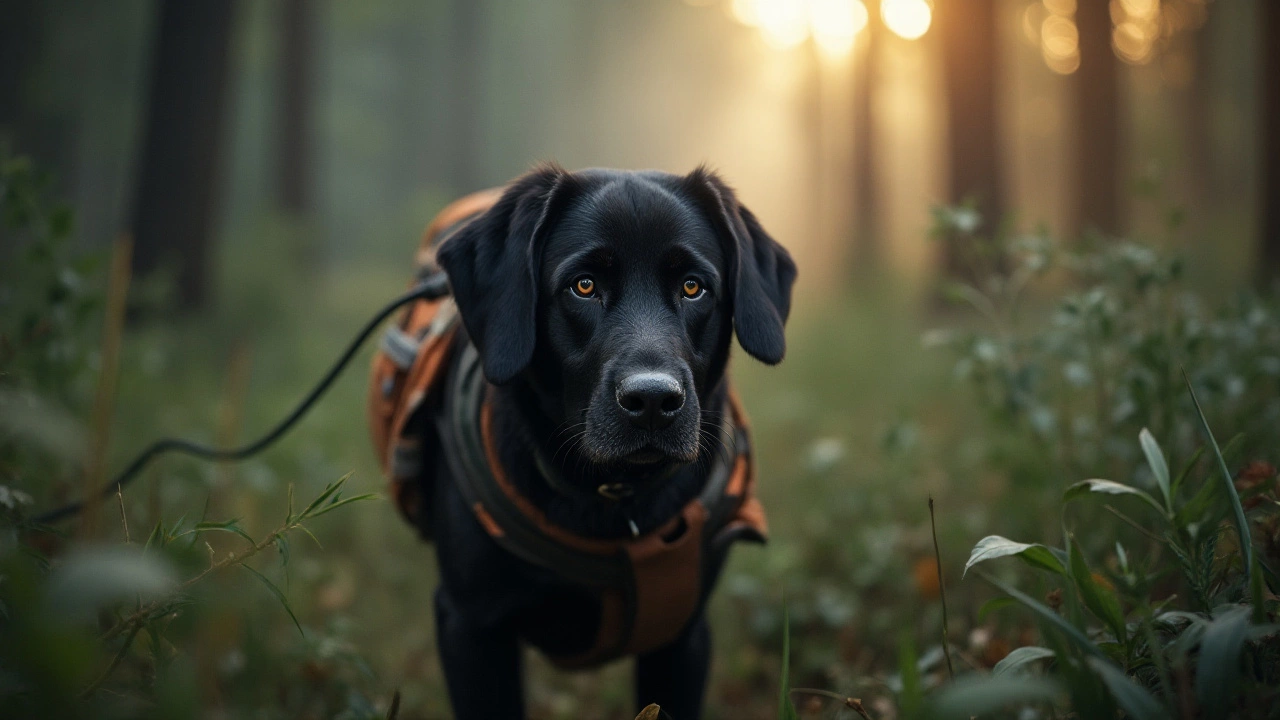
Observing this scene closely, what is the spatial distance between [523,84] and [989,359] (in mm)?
28412

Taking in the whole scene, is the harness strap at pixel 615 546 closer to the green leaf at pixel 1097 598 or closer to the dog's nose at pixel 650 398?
the dog's nose at pixel 650 398

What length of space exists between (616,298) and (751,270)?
0.40 metres

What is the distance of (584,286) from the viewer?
2.06m

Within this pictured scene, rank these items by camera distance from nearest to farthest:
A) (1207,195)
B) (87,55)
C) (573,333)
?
(573,333) → (87,55) → (1207,195)

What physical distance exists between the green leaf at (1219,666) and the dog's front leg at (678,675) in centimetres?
124

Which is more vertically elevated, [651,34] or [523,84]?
[651,34]

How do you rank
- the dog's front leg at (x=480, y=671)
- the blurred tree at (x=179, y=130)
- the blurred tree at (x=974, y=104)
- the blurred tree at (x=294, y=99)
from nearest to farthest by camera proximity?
the dog's front leg at (x=480, y=671), the blurred tree at (x=179, y=130), the blurred tree at (x=974, y=104), the blurred tree at (x=294, y=99)

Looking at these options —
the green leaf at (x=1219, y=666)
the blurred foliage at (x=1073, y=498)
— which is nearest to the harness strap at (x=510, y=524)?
the blurred foliage at (x=1073, y=498)

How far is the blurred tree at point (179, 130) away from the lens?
316 inches

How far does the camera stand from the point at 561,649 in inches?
84.7

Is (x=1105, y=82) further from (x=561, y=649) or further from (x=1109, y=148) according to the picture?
(x=561, y=649)

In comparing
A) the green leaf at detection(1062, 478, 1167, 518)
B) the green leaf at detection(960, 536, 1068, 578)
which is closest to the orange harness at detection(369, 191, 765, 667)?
the green leaf at detection(960, 536, 1068, 578)

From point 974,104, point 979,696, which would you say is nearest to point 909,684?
point 979,696

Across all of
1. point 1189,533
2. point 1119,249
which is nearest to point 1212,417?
point 1119,249
